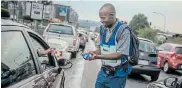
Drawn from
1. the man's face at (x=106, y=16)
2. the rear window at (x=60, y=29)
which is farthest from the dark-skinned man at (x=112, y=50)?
the rear window at (x=60, y=29)

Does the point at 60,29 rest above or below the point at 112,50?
below

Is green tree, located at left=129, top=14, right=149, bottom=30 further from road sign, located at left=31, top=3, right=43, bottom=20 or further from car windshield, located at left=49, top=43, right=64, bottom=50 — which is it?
car windshield, located at left=49, top=43, right=64, bottom=50

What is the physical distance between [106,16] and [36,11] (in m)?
23.9

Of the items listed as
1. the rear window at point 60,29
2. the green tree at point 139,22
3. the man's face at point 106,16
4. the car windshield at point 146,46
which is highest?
the man's face at point 106,16

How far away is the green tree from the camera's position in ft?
328

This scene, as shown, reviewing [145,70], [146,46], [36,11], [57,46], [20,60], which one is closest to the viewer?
[20,60]

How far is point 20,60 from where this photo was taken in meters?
3.83

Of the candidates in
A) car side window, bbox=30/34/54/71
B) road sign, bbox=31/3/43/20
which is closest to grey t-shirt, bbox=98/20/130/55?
car side window, bbox=30/34/54/71

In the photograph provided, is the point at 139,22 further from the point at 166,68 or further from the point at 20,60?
the point at 20,60

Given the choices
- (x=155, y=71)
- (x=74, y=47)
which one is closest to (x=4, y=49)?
(x=155, y=71)

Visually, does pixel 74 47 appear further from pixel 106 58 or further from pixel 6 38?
pixel 6 38

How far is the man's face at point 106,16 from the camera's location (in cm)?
485

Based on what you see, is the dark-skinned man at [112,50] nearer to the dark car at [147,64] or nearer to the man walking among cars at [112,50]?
the man walking among cars at [112,50]

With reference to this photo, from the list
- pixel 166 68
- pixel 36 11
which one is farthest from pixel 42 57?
pixel 36 11
